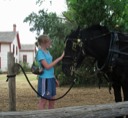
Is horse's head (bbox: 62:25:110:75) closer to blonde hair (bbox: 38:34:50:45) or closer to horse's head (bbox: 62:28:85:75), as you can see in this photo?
horse's head (bbox: 62:28:85:75)

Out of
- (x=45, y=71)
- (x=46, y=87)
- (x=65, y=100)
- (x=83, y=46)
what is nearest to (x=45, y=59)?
(x=45, y=71)

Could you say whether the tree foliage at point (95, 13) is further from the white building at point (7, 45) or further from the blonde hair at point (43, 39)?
the white building at point (7, 45)

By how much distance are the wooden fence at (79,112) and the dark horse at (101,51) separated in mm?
1630

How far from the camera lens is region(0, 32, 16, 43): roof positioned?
6044cm

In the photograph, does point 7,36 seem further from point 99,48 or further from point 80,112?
point 80,112

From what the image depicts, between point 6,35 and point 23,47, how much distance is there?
1504 centimetres

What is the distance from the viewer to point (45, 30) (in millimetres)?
20953

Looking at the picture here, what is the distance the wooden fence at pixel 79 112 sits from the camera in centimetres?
351

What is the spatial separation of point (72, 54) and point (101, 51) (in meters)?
0.52

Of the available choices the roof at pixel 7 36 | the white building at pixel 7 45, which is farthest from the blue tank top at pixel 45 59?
the roof at pixel 7 36

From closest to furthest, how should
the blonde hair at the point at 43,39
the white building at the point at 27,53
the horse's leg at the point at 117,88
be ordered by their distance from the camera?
1. the blonde hair at the point at 43,39
2. the horse's leg at the point at 117,88
3. the white building at the point at 27,53

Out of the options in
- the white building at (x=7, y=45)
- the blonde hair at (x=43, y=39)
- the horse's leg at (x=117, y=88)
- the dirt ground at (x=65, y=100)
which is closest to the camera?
the blonde hair at (x=43, y=39)

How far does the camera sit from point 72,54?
5.46m

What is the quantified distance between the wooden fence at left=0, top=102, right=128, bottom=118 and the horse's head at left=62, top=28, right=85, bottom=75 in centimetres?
161
